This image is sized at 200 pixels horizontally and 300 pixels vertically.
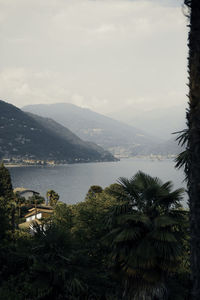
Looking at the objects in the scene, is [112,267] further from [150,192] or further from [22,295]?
[22,295]

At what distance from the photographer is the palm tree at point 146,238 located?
32.0 feet

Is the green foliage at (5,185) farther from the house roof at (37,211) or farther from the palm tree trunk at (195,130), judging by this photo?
the palm tree trunk at (195,130)

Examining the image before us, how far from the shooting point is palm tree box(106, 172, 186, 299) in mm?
9742

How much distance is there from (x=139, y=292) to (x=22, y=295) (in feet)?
15.5

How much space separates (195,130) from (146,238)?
5.65 metres

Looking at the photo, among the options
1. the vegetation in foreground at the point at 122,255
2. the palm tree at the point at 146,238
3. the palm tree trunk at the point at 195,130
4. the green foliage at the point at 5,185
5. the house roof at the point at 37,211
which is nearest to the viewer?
the palm tree trunk at the point at 195,130

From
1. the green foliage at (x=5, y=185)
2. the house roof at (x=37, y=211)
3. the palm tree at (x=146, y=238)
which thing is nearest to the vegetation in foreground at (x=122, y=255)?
the palm tree at (x=146, y=238)

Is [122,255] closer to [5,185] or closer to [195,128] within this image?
[195,128]

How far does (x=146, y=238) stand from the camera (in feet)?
32.8

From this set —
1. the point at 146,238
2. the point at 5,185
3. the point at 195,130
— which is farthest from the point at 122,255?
the point at 5,185

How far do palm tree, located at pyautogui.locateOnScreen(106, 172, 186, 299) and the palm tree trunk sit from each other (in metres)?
3.91

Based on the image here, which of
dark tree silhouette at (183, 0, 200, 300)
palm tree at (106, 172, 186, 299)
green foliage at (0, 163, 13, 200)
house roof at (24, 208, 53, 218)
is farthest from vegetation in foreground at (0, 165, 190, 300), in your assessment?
house roof at (24, 208, 53, 218)

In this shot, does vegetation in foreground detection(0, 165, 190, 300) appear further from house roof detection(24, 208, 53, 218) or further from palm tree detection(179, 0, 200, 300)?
house roof detection(24, 208, 53, 218)

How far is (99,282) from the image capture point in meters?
13.0
